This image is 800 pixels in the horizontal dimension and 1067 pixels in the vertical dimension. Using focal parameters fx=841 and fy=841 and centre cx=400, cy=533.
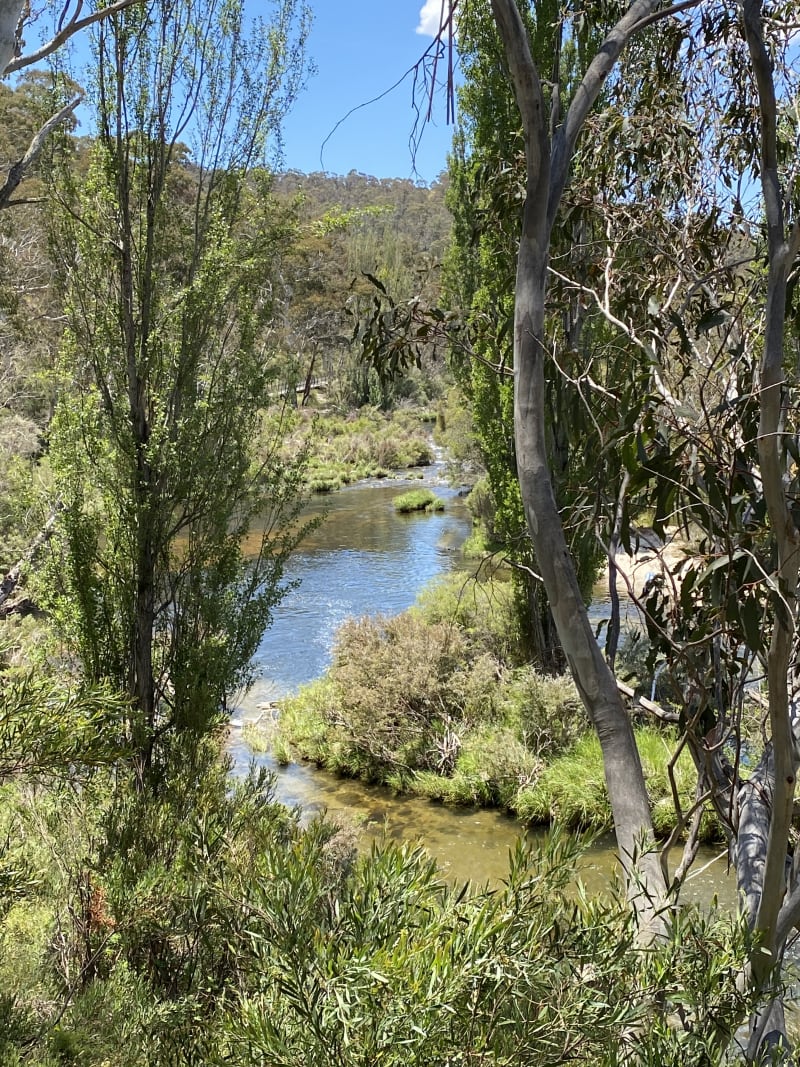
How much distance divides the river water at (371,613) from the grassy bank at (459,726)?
0.79ft

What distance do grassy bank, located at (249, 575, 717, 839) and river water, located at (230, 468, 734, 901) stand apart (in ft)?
0.79

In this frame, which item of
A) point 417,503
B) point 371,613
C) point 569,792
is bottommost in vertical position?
point 569,792

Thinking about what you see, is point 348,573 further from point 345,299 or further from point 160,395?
point 160,395

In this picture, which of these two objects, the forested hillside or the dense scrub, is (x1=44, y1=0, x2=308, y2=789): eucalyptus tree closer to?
the forested hillside

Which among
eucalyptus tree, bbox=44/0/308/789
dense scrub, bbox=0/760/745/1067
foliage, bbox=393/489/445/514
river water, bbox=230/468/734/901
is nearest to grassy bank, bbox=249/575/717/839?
river water, bbox=230/468/734/901

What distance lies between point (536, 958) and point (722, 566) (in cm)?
83

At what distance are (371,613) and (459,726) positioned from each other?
13.5 ft

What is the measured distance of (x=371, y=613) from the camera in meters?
12.0

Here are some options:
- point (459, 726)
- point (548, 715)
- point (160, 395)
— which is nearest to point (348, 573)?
point (459, 726)

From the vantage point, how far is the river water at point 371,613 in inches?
251

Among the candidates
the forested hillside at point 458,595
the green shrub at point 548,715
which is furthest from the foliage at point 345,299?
the forested hillside at point 458,595

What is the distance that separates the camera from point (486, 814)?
23.6 ft

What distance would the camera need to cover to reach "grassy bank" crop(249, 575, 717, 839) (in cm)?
698

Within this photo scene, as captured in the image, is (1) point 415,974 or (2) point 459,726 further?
(2) point 459,726
